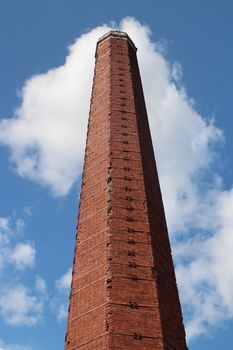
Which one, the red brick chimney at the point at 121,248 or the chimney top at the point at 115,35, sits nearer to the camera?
the red brick chimney at the point at 121,248

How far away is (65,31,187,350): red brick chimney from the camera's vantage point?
10852 mm

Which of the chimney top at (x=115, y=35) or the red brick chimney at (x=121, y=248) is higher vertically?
the chimney top at (x=115, y=35)

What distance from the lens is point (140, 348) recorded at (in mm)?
10359

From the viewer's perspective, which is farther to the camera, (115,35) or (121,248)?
(115,35)

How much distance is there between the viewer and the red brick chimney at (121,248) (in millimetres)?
10852

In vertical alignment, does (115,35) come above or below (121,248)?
above

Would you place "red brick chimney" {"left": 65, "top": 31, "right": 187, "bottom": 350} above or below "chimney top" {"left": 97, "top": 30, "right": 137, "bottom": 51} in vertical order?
below

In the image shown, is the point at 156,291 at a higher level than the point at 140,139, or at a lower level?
lower

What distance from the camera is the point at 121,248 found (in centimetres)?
1248

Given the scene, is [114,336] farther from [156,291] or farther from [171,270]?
[171,270]

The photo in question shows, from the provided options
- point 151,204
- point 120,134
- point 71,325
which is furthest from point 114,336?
point 120,134

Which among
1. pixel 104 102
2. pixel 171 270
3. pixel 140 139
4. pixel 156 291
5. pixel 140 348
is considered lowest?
pixel 140 348

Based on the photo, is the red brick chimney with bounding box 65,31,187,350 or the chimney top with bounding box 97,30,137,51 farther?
the chimney top with bounding box 97,30,137,51

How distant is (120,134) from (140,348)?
8295mm
